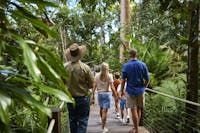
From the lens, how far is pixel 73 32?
961 inches

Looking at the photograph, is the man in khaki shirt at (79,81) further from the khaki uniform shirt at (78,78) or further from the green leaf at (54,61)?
the green leaf at (54,61)

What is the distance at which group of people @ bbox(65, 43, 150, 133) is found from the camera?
5.31 metres

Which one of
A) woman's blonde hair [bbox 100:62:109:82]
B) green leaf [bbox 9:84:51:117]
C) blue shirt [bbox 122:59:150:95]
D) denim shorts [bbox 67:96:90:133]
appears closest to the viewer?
green leaf [bbox 9:84:51:117]

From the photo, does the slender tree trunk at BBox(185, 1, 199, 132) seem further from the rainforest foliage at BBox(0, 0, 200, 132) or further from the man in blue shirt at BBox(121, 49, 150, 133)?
the man in blue shirt at BBox(121, 49, 150, 133)

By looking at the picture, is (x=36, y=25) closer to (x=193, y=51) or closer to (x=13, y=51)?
(x=13, y=51)

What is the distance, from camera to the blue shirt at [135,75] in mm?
6523

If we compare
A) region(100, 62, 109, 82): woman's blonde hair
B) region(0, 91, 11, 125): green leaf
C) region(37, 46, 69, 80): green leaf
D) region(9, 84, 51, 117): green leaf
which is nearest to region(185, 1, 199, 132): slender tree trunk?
region(100, 62, 109, 82): woman's blonde hair

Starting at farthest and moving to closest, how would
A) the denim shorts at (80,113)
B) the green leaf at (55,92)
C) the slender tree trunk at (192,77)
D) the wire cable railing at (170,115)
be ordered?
1. the wire cable railing at (170,115)
2. the denim shorts at (80,113)
3. the slender tree trunk at (192,77)
4. the green leaf at (55,92)

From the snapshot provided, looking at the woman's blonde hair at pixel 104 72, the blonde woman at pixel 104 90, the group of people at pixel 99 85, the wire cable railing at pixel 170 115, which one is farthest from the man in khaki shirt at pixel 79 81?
the blonde woman at pixel 104 90

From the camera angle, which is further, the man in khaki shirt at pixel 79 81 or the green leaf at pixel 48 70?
the man in khaki shirt at pixel 79 81

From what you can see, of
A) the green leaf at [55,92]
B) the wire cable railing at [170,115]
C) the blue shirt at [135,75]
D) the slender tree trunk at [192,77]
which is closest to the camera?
the green leaf at [55,92]

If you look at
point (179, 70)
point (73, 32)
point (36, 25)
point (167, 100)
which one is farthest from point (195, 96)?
point (73, 32)

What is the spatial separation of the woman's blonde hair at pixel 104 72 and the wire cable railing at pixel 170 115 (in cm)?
93

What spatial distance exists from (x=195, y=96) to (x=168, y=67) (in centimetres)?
632
